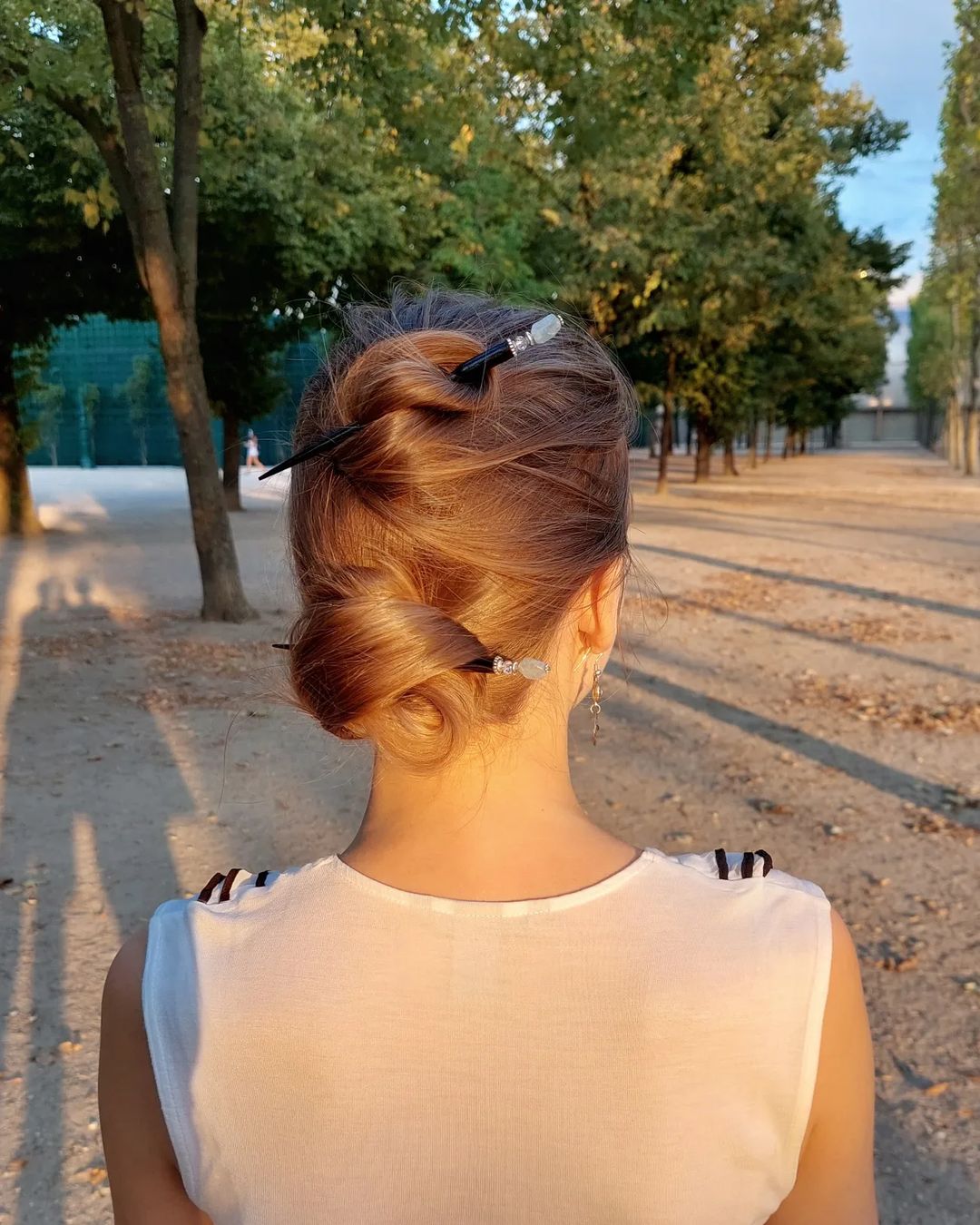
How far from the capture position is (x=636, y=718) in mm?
6641

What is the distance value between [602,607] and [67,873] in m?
3.92

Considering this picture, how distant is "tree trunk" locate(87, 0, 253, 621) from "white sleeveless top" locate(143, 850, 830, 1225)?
28.3 ft

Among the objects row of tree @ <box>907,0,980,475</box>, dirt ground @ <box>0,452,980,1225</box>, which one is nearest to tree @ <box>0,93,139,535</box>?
dirt ground @ <box>0,452,980,1225</box>

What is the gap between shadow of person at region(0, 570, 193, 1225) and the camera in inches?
109

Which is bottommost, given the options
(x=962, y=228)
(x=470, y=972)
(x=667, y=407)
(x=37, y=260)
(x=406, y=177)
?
(x=470, y=972)

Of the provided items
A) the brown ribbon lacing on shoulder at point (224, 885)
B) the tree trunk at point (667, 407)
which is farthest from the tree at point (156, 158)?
the tree trunk at point (667, 407)

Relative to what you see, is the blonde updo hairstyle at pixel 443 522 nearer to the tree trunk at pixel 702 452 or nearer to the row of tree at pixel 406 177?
the row of tree at pixel 406 177

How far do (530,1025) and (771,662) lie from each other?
24.5 ft

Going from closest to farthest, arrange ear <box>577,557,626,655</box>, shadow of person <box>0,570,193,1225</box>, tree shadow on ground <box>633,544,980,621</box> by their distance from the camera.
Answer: ear <box>577,557,626,655</box>, shadow of person <box>0,570,193,1225</box>, tree shadow on ground <box>633,544,980,621</box>

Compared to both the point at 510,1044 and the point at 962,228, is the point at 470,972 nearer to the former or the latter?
the point at 510,1044

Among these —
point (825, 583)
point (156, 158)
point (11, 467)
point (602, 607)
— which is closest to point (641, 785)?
point (602, 607)

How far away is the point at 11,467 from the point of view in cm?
1742

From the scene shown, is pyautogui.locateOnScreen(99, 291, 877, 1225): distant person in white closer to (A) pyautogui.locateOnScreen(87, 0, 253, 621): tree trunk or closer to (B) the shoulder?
(B) the shoulder

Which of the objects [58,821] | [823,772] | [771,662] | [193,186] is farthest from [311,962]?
[193,186]
